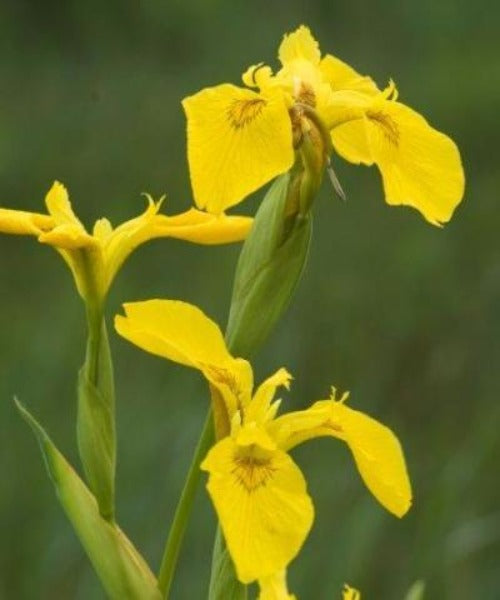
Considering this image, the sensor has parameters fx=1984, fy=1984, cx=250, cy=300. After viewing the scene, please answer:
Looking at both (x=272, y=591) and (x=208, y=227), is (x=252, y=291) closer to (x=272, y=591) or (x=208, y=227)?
(x=208, y=227)

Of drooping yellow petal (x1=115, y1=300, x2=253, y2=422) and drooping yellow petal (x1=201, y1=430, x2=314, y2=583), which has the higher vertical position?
drooping yellow petal (x1=115, y1=300, x2=253, y2=422)

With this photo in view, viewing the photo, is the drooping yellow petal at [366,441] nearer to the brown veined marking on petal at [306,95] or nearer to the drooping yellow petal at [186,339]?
the drooping yellow petal at [186,339]

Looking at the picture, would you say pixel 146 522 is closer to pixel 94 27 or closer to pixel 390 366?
pixel 390 366

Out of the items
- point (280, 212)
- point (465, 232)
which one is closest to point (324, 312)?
point (465, 232)

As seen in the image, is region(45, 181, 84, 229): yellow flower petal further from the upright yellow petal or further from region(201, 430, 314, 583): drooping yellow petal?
region(201, 430, 314, 583): drooping yellow petal

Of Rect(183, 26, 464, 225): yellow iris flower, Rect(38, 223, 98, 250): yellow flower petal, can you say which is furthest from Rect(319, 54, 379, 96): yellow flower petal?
Rect(38, 223, 98, 250): yellow flower petal

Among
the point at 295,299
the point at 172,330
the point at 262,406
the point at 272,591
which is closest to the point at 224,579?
the point at 272,591
